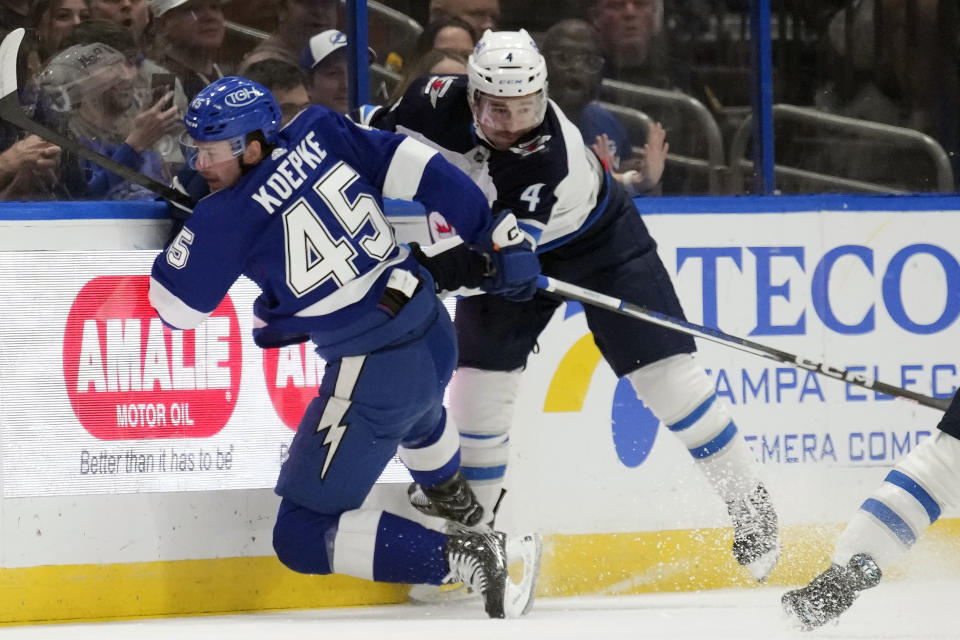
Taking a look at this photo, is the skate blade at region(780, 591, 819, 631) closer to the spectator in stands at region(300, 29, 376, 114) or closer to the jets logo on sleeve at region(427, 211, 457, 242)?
the jets logo on sleeve at region(427, 211, 457, 242)

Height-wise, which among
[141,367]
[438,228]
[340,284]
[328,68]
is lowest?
[141,367]

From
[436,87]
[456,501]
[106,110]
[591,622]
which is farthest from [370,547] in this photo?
[106,110]

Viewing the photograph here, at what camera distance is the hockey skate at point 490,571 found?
3.26 m

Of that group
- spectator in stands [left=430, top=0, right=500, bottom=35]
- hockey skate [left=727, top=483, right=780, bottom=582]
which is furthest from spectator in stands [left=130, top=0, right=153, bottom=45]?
hockey skate [left=727, top=483, right=780, bottom=582]

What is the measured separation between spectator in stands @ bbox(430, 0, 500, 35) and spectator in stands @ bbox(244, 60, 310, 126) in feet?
1.31

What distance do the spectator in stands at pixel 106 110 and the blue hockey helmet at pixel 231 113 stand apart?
496 mm

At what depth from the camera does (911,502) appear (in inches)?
118

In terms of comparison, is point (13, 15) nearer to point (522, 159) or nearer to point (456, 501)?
point (522, 159)

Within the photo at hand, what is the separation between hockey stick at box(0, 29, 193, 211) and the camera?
3.37 m

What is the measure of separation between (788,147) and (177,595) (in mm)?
2052

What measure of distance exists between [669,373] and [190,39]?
1.47 metres

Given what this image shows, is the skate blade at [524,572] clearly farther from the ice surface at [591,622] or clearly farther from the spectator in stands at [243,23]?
the spectator in stands at [243,23]

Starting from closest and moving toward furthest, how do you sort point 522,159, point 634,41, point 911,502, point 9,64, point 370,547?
1. point 911,502
2. point 370,547
3. point 9,64
4. point 522,159
5. point 634,41

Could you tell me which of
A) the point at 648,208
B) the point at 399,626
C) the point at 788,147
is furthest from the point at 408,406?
the point at 788,147
